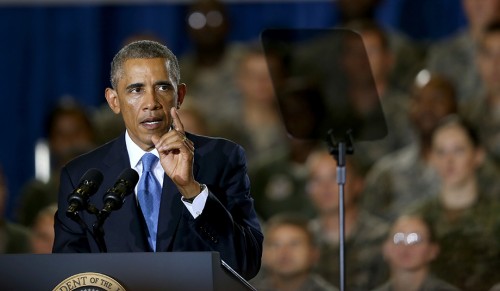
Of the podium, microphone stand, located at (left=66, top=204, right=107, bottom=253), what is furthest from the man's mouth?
the podium

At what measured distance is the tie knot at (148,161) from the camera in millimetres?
2629

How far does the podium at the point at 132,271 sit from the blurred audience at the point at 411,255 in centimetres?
241

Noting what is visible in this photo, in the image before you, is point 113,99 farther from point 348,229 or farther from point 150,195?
point 348,229

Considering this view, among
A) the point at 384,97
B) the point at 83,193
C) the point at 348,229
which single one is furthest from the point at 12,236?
the point at 83,193

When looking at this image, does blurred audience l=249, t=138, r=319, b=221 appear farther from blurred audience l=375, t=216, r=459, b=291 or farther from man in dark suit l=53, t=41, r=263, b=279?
man in dark suit l=53, t=41, r=263, b=279

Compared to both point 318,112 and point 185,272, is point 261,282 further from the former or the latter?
point 185,272

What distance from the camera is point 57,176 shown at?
16.0 ft

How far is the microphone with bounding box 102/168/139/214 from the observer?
7.71ft

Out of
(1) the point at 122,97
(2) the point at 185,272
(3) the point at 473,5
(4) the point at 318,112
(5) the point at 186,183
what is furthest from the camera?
(3) the point at 473,5

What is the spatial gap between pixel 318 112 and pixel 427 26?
71 cm

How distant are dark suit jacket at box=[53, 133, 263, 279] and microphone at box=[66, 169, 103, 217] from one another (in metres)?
0.16

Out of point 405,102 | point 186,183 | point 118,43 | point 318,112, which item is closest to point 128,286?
point 186,183

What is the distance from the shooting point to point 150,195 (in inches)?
103

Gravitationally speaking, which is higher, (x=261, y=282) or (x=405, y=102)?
(x=405, y=102)
